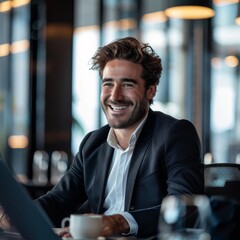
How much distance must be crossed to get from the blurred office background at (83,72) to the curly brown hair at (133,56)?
17.5 feet

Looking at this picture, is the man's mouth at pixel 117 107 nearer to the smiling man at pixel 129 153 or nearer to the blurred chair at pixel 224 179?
the smiling man at pixel 129 153

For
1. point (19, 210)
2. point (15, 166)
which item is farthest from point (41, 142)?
point (19, 210)

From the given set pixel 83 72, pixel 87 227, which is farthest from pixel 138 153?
pixel 83 72

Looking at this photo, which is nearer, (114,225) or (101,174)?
(114,225)

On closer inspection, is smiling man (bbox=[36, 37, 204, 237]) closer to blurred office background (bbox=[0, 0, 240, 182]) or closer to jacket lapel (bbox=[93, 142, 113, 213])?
jacket lapel (bbox=[93, 142, 113, 213])

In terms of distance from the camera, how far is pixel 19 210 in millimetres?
1341

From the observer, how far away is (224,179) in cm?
263

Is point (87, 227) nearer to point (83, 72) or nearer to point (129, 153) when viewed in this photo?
point (129, 153)

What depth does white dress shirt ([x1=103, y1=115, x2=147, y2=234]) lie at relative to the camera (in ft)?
9.00

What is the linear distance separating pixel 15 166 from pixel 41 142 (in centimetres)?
61

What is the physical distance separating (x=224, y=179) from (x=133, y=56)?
64 centimetres

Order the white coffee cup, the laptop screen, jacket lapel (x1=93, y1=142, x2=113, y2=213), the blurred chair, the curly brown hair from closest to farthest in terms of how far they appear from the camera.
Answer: the laptop screen → the white coffee cup → the blurred chair → jacket lapel (x1=93, y1=142, x2=113, y2=213) → the curly brown hair

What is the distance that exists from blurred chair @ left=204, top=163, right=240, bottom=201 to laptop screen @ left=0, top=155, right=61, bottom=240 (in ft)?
4.08

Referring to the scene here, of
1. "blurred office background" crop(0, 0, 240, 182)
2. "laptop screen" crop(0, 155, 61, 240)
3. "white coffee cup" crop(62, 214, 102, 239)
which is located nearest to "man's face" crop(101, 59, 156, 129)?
"white coffee cup" crop(62, 214, 102, 239)
